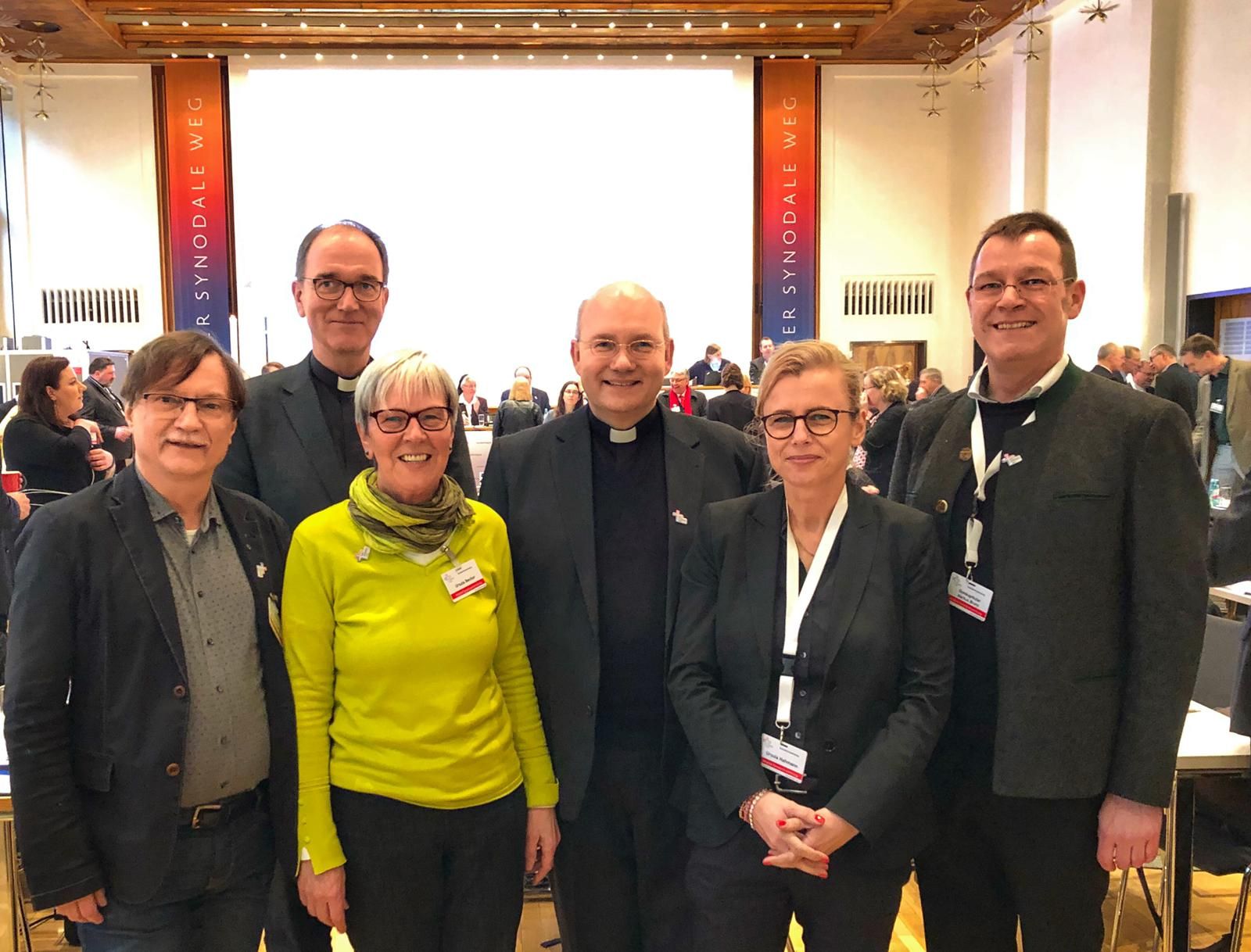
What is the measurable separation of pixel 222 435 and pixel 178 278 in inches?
555

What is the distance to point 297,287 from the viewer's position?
2365 mm

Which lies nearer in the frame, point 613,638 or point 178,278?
point 613,638

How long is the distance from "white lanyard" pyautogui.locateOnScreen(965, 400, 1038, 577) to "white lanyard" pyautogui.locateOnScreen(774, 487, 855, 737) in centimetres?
29

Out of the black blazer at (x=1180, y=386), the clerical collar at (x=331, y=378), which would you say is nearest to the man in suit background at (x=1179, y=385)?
the black blazer at (x=1180, y=386)

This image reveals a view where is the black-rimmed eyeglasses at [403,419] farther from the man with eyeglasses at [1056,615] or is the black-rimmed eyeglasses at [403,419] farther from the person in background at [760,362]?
the person in background at [760,362]

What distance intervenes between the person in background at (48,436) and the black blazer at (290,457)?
14.6 ft

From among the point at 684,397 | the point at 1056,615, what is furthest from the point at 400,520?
the point at 684,397

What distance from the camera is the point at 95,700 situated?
5.61ft

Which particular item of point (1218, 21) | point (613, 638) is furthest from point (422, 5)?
point (613, 638)

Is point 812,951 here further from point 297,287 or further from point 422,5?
point 422,5

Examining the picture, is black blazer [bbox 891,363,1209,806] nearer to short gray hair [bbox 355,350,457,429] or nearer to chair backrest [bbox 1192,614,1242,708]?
short gray hair [bbox 355,350,457,429]

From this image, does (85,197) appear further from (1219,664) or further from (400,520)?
(1219,664)

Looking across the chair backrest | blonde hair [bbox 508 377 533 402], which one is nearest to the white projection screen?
blonde hair [bbox 508 377 533 402]

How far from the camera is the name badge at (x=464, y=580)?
6.07 ft
